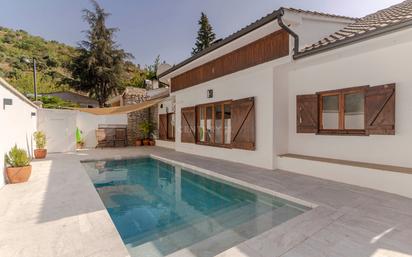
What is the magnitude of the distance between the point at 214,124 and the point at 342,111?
5.90 metres

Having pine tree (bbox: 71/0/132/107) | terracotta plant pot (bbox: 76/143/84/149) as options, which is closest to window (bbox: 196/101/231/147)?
terracotta plant pot (bbox: 76/143/84/149)

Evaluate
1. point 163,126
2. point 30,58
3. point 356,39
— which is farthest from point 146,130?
point 30,58

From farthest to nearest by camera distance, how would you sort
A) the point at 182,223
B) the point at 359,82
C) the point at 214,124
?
1. the point at 214,124
2. the point at 359,82
3. the point at 182,223

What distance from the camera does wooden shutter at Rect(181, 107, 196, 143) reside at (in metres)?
13.0

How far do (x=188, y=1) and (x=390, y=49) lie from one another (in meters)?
13.9

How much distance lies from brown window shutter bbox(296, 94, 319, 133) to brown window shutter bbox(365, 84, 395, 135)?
5.15ft

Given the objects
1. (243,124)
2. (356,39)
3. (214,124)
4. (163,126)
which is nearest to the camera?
(356,39)

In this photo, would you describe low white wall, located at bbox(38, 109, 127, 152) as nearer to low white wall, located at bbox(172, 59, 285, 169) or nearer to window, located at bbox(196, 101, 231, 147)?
window, located at bbox(196, 101, 231, 147)

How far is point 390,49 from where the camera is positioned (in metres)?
6.12

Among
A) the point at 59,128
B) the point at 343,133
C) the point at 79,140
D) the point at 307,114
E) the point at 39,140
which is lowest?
the point at 79,140

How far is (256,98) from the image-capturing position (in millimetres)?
8977

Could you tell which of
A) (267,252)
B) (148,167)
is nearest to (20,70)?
(148,167)

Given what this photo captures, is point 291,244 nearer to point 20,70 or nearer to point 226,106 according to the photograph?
point 226,106

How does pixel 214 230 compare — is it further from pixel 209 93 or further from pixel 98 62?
pixel 98 62
